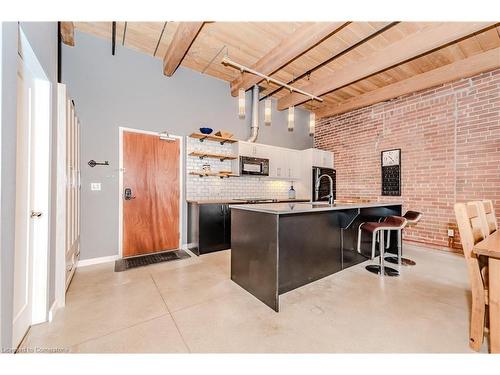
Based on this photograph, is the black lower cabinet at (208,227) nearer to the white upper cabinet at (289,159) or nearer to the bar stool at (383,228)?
the white upper cabinet at (289,159)

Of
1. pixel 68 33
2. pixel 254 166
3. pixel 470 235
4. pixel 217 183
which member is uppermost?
pixel 68 33

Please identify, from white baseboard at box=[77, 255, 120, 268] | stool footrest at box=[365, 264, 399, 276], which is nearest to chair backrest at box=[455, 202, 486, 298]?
stool footrest at box=[365, 264, 399, 276]

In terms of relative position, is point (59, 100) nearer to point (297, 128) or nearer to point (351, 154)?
point (297, 128)

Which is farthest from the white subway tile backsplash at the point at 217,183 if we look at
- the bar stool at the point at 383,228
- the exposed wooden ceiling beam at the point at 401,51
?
the bar stool at the point at 383,228

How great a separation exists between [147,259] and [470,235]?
12.4ft

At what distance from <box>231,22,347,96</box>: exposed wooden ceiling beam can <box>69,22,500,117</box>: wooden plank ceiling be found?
12 millimetres

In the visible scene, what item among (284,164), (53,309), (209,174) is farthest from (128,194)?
(284,164)

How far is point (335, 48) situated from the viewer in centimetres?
345

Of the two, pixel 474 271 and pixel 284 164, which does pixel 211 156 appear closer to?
pixel 284 164

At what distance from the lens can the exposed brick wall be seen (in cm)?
346

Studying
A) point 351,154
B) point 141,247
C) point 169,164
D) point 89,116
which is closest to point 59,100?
point 89,116

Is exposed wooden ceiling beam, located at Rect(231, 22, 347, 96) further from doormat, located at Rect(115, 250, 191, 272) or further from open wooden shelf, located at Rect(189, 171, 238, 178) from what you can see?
doormat, located at Rect(115, 250, 191, 272)

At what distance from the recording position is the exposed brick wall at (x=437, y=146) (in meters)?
3.46

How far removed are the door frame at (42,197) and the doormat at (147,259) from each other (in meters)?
1.23
